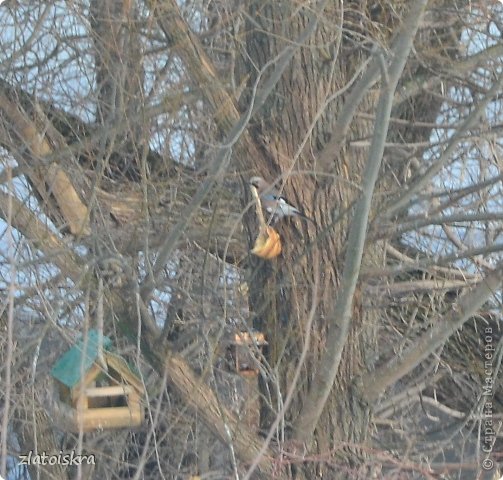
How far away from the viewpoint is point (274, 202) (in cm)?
324

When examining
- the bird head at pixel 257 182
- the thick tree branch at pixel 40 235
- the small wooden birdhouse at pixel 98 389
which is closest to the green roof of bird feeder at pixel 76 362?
the small wooden birdhouse at pixel 98 389

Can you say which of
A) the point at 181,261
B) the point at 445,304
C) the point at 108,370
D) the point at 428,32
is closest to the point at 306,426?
the point at 108,370

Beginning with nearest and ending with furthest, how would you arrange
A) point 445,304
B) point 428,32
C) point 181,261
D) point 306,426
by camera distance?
point 306,426 < point 428,32 < point 181,261 < point 445,304

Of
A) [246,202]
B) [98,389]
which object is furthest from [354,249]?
[98,389]

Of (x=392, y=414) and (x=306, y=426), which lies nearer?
(x=306, y=426)

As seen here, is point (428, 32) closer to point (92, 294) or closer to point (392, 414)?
point (92, 294)

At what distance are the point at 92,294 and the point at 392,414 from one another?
2.19 metres

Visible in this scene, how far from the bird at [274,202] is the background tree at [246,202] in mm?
70

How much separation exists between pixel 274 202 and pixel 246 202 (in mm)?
257

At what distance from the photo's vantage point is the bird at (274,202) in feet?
10.5

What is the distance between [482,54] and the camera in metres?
3.52

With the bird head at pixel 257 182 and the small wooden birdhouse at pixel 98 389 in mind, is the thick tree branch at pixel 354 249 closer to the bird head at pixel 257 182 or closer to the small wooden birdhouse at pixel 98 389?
the bird head at pixel 257 182

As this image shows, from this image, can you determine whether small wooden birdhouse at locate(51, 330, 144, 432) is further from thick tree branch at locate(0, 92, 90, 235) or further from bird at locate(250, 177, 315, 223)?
thick tree branch at locate(0, 92, 90, 235)

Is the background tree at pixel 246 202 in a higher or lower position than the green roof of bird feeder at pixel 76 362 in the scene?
higher
